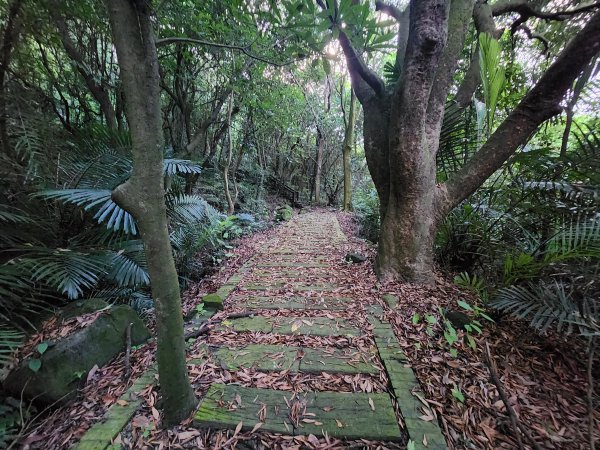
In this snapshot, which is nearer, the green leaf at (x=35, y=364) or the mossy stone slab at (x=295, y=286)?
the green leaf at (x=35, y=364)

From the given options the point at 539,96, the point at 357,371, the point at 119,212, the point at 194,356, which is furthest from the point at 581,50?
the point at 119,212

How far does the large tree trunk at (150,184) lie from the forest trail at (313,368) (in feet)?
1.10

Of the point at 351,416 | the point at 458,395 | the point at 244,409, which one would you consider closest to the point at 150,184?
the point at 244,409

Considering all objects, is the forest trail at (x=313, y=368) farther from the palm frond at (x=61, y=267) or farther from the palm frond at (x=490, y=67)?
the palm frond at (x=490, y=67)

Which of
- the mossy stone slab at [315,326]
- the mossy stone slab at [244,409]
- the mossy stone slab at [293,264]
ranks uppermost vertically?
the mossy stone slab at [293,264]

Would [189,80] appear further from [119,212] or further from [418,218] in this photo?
[418,218]

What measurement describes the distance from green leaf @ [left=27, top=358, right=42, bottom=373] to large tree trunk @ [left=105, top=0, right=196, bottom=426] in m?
0.89

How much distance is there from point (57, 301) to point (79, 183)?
3.87ft

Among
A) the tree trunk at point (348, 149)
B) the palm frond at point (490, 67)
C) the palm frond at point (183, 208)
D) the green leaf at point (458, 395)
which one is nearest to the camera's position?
the green leaf at point (458, 395)

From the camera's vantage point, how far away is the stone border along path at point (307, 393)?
1.35 m

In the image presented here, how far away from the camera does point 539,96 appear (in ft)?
7.38

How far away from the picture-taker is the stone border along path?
1354 millimetres

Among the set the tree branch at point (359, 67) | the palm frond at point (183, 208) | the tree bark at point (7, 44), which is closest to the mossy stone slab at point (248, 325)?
the palm frond at point (183, 208)

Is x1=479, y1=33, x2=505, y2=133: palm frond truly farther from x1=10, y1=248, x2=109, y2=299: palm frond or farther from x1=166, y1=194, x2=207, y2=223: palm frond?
x1=10, y1=248, x2=109, y2=299: palm frond
